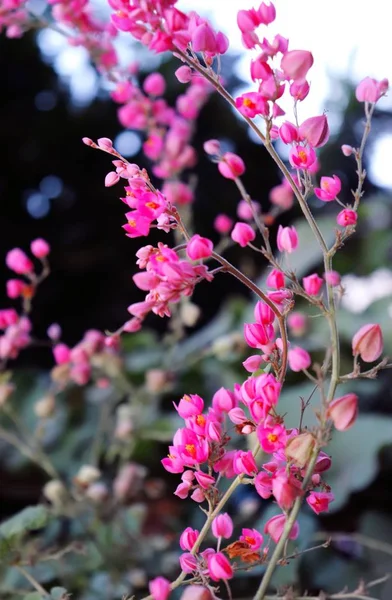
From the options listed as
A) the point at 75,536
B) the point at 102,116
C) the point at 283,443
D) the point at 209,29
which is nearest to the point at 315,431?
the point at 283,443

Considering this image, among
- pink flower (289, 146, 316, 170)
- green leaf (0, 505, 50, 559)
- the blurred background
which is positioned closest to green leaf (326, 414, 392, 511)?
the blurred background

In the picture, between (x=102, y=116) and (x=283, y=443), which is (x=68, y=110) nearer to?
(x=102, y=116)

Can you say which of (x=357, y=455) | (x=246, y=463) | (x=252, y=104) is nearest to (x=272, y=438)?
(x=246, y=463)

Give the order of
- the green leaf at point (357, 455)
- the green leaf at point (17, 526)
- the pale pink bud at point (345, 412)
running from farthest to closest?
the green leaf at point (357, 455), the green leaf at point (17, 526), the pale pink bud at point (345, 412)

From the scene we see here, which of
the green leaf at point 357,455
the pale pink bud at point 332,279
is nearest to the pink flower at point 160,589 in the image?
the pale pink bud at point 332,279

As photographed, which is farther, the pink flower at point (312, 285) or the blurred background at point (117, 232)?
the blurred background at point (117, 232)

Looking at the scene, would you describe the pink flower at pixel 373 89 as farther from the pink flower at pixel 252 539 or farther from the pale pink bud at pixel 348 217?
the pink flower at pixel 252 539
